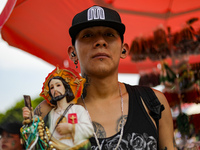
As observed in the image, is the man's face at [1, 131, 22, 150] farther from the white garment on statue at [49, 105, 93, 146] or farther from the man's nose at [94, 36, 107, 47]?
the man's nose at [94, 36, 107, 47]

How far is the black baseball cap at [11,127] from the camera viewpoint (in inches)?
44.4

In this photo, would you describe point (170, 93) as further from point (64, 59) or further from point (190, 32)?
point (64, 59)

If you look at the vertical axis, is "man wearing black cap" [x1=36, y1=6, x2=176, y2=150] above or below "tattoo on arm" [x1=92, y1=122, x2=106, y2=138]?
above

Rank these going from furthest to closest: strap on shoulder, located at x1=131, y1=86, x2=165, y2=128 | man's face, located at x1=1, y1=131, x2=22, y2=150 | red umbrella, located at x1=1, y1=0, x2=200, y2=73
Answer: red umbrella, located at x1=1, y1=0, x2=200, y2=73
strap on shoulder, located at x1=131, y1=86, x2=165, y2=128
man's face, located at x1=1, y1=131, x2=22, y2=150

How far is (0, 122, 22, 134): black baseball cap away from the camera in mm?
1129

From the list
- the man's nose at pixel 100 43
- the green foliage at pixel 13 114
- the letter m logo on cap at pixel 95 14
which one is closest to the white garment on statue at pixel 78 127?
the green foliage at pixel 13 114

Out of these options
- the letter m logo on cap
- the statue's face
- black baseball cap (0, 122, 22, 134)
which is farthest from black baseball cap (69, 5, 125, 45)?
black baseball cap (0, 122, 22, 134)

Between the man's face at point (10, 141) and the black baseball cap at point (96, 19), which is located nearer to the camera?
the man's face at point (10, 141)

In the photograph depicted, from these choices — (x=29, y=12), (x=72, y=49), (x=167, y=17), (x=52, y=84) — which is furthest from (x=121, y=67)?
(x=52, y=84)

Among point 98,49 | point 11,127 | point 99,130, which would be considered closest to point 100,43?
point 98,49

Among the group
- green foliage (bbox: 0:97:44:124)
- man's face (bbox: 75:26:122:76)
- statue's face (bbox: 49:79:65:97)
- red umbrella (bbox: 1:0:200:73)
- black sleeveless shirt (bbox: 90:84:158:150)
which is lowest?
black sleeveless shirt (bbox: 90:84:158:150)

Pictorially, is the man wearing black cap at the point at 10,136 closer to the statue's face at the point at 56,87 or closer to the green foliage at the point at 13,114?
the green foliage at the point at 13,114

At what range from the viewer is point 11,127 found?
44.8 inches

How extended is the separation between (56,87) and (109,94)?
1.83 ft
